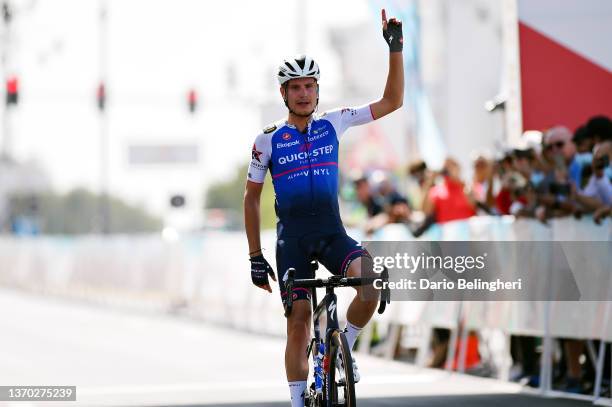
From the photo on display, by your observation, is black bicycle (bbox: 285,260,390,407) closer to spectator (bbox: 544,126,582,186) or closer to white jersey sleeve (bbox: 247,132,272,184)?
white jersey sleeve (bbox: 247,132,272,184)

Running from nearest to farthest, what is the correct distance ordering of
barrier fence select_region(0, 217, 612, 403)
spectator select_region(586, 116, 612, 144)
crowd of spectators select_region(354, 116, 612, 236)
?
crowd of spectators select_region(354, 116, 612, 236) < spectator select_region(586, 116, 612, 144) < barrier fence select_region(0, 217, 612, 403)

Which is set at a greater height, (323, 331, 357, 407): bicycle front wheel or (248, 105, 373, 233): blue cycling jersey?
(248, 105, 373, 233): blue cycling jersey

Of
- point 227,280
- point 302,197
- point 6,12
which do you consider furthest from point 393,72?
point 6,12

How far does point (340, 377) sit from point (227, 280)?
645 inches

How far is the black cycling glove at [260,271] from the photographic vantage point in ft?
28.2

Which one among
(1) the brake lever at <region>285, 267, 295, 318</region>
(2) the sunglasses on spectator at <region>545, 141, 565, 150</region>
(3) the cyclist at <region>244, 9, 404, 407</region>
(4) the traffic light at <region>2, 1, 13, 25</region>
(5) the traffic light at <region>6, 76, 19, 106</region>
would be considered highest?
(4) the traffic light at <region>2, 1, 13, 25</region>

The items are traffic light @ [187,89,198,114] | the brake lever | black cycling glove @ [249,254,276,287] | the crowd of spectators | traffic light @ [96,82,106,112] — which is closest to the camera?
the brake lever

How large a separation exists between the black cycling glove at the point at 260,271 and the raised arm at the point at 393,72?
3.57 ft

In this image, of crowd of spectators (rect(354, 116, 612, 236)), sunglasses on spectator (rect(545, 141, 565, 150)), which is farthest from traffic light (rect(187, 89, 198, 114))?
sunglasses on spectator (rect(545, 141, 565, 150))

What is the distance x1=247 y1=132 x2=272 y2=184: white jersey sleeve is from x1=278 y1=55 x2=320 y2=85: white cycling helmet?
0.38 metres

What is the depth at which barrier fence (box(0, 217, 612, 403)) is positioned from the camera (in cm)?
1272

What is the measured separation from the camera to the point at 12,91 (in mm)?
38062

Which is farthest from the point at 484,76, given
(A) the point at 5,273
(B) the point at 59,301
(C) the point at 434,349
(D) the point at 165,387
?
(A) the point at 5,273

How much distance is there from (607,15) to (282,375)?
15.4 feet
